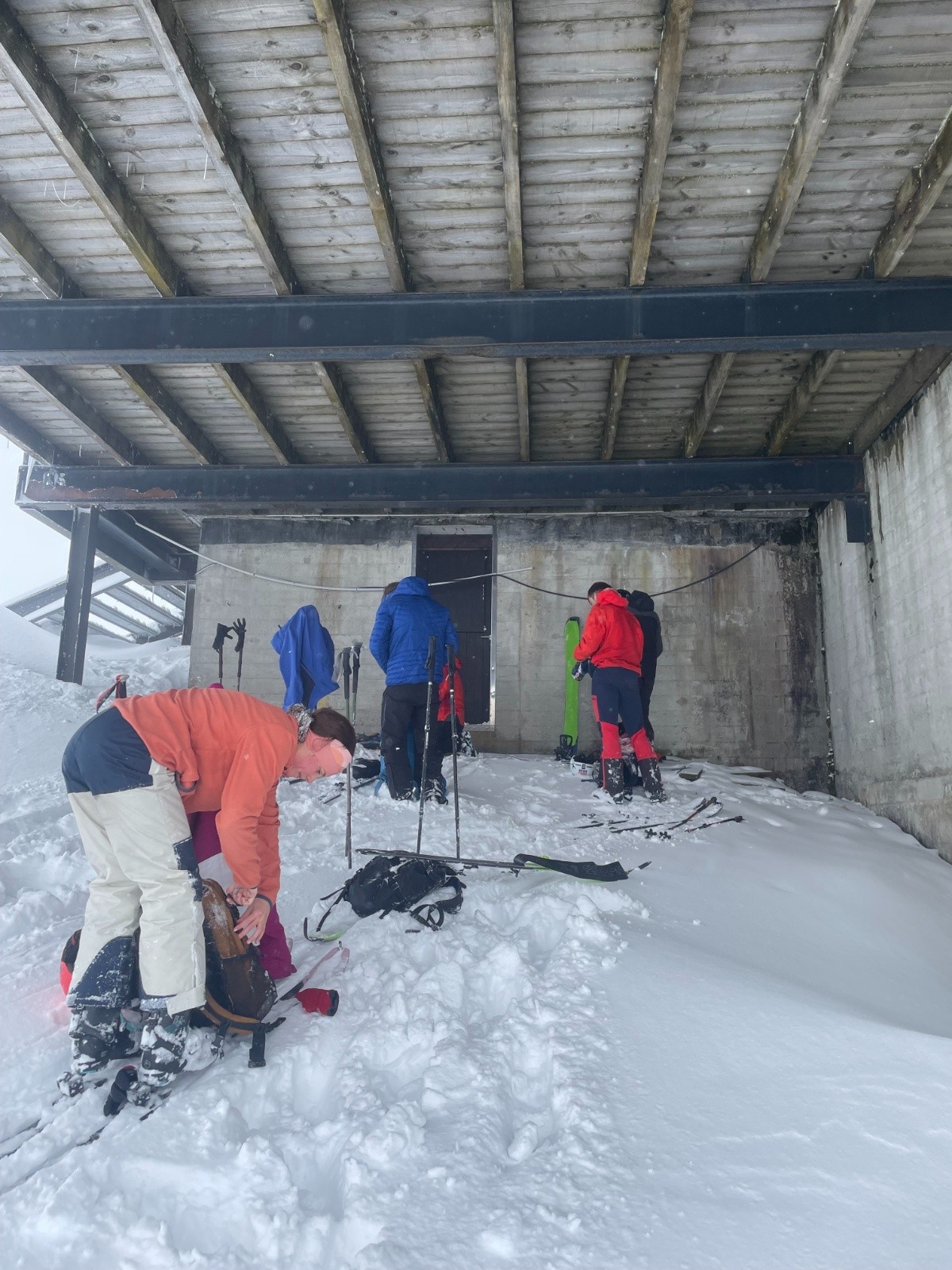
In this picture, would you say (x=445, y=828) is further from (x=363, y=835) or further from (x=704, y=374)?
(x=704, y=374)

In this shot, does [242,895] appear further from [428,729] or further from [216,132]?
[216,132]

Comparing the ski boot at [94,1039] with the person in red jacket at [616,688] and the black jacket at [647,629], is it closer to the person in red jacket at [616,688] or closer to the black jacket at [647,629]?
the person in red jacket at [616,688]

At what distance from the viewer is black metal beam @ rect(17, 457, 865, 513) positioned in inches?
322

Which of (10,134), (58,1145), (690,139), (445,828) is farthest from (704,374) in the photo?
(58,1145)

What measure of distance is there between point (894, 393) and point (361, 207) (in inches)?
186

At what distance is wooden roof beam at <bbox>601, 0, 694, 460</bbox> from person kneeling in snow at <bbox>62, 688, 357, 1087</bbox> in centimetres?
371

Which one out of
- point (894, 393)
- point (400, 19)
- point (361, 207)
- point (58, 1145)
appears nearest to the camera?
point (58, 1145)

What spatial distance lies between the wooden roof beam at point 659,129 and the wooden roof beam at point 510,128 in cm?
75

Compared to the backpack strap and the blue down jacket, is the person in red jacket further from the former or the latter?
the backpack strap

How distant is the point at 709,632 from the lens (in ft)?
31.4

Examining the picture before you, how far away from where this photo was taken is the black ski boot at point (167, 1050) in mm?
2652

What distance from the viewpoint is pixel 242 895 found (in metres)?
3.12

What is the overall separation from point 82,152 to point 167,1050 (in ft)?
15.8

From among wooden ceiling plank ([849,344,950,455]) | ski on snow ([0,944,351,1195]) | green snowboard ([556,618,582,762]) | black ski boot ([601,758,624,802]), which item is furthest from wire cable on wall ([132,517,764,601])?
ski on snow ([0,944,351,1195])
